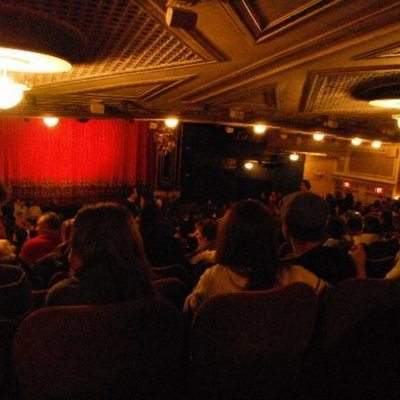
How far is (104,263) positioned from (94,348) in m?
0.32

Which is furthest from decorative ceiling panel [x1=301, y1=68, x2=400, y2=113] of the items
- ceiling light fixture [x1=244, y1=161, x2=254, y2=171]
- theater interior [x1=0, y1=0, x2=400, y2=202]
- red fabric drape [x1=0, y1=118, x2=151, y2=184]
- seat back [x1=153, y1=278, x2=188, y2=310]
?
ceiling light fixture [x1=244, y1=161, x2=254, y2=171]

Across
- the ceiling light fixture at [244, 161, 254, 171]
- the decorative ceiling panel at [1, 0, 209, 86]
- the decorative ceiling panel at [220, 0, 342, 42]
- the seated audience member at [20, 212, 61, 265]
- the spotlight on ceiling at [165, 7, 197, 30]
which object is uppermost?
the decorative ceiling panel at [220, 0, 342, 42]

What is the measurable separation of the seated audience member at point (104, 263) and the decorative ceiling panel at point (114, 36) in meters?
1.07

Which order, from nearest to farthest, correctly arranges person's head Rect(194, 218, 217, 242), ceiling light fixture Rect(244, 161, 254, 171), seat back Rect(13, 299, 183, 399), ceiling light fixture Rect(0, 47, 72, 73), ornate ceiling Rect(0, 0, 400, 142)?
seat back Rect(13, 299, 183, 399)
ornate ceiling Rect(0, 0, 400, 142)
ceiling light fixture Rect(0, 47, 72, 73)
person's head Rect(194, 218, 217, 242)
ceiling light fixture Rect(244, 161, 254, 171)

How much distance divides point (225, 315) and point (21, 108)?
448 cm

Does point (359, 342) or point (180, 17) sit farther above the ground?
point (180, 17)

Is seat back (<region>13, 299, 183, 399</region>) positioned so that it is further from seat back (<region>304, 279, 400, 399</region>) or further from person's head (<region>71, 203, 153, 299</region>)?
seat back (<region>304, 279, 400, 399</region>)

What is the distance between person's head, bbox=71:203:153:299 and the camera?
63.5 inches

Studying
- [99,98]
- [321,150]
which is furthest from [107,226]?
[321,150]

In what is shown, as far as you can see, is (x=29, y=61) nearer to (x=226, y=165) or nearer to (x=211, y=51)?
(x=211, y=51)

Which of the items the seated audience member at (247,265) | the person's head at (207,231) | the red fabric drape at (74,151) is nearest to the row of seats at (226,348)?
the seated audience member at (247,265)

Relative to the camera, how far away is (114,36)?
2566 millimetres

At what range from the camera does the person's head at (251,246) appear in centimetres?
178

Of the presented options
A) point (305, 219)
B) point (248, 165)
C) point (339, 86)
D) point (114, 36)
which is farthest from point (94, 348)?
point (248, 165)
